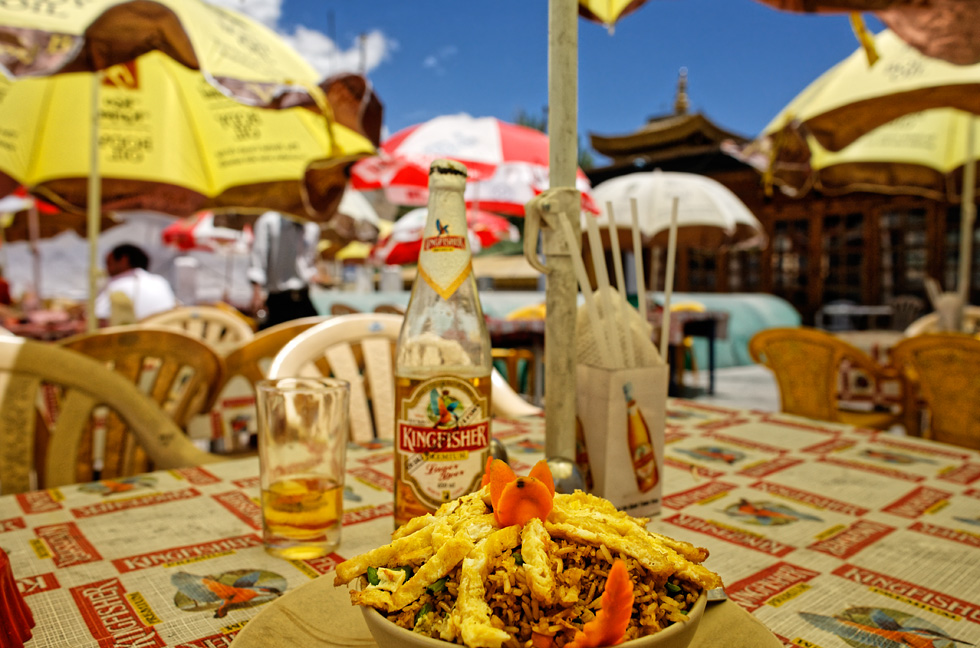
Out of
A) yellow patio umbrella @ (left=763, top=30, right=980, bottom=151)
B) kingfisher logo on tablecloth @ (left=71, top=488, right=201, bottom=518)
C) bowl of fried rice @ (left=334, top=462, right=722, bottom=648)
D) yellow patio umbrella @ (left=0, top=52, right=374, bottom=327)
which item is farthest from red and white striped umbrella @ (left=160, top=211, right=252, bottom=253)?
bowl of fried rice @ (left=334, top=462, right=722, bottom=648)

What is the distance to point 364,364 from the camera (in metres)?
1.59

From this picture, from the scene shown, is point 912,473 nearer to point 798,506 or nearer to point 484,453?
point 798,506

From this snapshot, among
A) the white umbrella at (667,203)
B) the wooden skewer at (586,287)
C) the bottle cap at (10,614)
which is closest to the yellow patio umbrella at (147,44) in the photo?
the wooden skewer at (586,287)

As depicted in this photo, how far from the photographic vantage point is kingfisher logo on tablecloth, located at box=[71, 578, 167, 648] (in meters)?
0.48

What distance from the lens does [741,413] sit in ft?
4.75

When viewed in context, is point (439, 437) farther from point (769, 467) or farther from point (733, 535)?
point (769, 467)

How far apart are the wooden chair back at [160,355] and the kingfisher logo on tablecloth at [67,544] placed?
2.89 ft

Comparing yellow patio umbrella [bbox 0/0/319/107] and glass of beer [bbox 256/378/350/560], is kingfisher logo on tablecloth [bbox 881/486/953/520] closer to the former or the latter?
glass of beer [bbox 256/378/350/560]

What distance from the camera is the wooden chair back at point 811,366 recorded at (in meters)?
2.52

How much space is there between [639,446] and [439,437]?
0.25 metres

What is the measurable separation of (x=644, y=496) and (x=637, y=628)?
1.39 ft

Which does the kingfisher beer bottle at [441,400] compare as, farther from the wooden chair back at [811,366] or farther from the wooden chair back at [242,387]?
the wooden chair back at [811,366]

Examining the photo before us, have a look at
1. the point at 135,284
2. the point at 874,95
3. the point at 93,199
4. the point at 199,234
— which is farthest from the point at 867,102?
the point at 199,234

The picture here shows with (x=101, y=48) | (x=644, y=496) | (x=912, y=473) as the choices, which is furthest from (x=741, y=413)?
(x=101, y=48)
